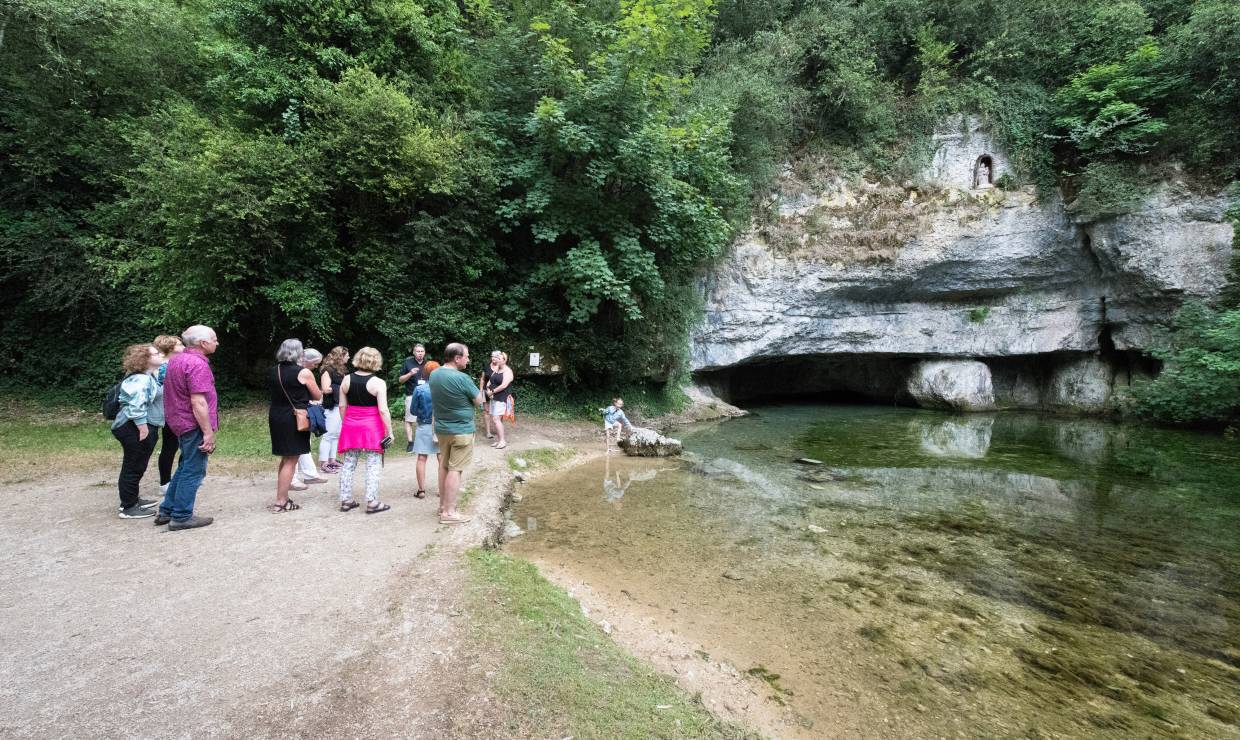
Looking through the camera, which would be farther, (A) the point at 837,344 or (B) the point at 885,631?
(A) the point at 837,344

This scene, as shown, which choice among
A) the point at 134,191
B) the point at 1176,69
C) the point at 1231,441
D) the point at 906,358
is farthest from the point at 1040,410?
the point at 134,191

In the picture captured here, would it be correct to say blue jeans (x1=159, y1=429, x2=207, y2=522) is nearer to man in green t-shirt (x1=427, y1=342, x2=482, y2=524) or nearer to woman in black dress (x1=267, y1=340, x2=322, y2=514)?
woman in black dress (x1=267, y1=340, x2=322, y2=514)

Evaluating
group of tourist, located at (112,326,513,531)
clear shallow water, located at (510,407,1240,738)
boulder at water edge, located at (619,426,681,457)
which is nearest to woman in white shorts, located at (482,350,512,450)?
clear shallow water, located at (510,407,1240,738)

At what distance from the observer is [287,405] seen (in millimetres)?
5250

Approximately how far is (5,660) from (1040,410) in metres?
26.5

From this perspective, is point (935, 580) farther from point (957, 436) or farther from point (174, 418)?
point (957, 436)

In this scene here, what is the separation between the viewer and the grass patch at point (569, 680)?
239 cm

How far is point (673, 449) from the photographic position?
998cm

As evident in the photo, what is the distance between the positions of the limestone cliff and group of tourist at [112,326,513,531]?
1356 centimetres

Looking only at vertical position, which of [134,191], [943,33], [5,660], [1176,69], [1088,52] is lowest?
[5,660]

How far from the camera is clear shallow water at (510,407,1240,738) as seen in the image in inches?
122

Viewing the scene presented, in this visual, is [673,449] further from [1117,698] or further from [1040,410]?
[1040,410]

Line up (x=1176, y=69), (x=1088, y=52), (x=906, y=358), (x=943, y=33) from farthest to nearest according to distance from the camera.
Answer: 1. (x=906, y=358)
2. (x=943, y=33)
3. (x=1088, y=52)
4. (x=1176, y=69)

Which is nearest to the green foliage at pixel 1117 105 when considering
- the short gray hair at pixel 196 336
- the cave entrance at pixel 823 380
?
the cave entrance at pixel 823 380
